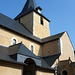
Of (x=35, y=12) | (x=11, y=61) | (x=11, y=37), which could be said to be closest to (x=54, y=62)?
(x=11, y=37)

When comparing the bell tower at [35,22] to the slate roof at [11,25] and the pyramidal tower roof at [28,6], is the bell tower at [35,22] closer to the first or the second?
the pyramidal tower roof at [28,6]

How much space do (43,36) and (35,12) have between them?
172 inches

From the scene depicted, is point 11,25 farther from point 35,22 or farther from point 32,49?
point 35,22

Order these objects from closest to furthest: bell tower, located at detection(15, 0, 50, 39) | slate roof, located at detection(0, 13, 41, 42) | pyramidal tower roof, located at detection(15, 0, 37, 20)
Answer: slate roof, located at detection(0, 13, 41, 42)
bell tower, located at detection(15, 0, 50, 39)
pyramidal tower roof, located at detection(15, 0, 37, 20)

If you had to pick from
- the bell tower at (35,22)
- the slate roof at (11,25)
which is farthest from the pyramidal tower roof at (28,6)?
the slate roof at (11,25)

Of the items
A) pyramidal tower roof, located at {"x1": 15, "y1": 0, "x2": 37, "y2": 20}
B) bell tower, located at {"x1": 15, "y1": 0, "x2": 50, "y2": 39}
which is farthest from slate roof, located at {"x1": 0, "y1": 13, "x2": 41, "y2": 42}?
pyramidal tower roof, located at {"x1": 15, "y1": 0, "x2": 37, "y2": 20}

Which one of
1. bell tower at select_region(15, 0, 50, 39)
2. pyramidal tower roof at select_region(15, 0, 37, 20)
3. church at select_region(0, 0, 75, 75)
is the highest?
pyramidal tower roof at select_region(15, 0, 37, 20)

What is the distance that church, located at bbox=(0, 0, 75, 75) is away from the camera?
9758mm

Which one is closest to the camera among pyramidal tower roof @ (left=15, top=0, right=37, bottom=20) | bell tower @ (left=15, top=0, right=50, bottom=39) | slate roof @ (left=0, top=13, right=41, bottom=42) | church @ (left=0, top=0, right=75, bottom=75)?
church @ (left=0, top=0, right=75, bottom=75)

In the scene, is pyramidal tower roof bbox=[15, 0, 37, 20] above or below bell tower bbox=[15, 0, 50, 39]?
above

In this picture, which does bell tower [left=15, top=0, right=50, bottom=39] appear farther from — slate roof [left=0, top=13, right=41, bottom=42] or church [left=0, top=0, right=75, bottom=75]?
slate roof [left=0, top=13, right=41, bottom=42]

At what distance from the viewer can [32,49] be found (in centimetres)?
1688

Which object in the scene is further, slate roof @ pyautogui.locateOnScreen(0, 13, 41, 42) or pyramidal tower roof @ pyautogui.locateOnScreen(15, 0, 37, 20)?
pyramidal tower roof @ pyautogui.locateOnScreen(15, 0, 37, 20)

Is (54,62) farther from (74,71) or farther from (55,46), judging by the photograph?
(55,46)
